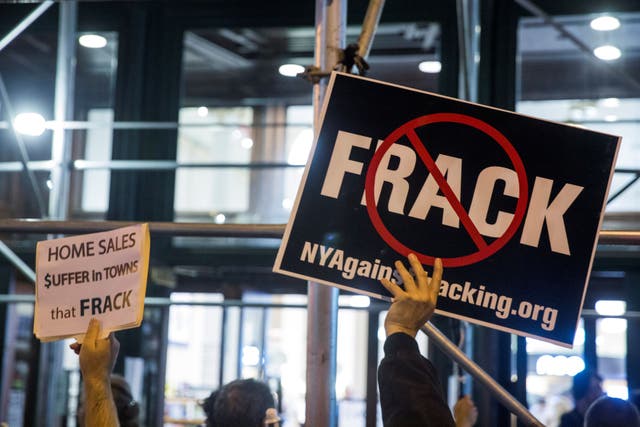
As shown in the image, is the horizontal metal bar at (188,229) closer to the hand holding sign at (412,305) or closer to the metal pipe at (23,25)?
the hand holding sign at (412,305)

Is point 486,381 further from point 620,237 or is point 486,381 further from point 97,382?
point 97,382

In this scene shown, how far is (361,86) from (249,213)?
26.2 ft

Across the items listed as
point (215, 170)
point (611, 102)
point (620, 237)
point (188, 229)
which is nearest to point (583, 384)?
point (611, 102)

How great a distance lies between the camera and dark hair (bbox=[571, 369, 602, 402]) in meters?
6.69

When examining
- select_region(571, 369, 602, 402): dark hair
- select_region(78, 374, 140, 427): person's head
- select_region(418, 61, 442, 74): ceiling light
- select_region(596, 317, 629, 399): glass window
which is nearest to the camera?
select_region(78, 374, 140, 427): person's head

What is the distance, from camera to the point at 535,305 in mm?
2627

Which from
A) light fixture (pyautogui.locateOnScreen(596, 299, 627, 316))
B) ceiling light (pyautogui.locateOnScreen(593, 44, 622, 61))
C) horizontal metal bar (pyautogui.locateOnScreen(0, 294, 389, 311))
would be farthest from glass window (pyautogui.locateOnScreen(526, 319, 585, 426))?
ceiling light (pyautogui.locateOnScreen(593, 44, 622, 61))

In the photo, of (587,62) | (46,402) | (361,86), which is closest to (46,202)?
(46,402)

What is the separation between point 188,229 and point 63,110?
5.28 m

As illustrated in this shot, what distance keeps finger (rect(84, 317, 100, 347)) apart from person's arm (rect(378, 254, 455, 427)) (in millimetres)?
867

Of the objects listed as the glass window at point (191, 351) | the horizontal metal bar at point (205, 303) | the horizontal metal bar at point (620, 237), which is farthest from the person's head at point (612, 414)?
the glass window at point (191, 351)

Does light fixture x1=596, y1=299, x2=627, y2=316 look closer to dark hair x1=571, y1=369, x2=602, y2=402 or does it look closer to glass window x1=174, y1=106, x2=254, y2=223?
dark hair x1=571, y1=369, x2=602, y2=402

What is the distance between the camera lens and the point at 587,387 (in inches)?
263

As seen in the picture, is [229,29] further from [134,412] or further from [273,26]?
[134,412]
